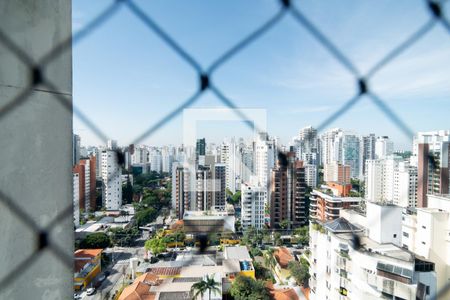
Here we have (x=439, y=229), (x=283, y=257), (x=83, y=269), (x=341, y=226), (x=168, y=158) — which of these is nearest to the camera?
(x=168, y=158)

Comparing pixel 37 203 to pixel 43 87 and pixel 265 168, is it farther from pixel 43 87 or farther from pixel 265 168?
pixel 265 168

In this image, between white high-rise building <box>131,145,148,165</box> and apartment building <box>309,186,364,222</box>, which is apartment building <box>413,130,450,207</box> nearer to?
white high-rise building <box>131,145,148,165</box>

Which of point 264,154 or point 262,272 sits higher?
point 264,154

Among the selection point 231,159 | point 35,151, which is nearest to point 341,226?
point 231,159

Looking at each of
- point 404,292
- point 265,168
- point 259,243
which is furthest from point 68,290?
point 259,243

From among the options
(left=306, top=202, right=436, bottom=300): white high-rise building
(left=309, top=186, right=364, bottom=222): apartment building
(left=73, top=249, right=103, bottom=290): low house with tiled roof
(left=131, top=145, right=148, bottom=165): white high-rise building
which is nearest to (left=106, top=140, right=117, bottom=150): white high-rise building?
(left=131, top=145, right=148, bottom=165): white high-rise building

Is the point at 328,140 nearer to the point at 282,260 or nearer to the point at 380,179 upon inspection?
the point at 380,179
